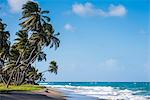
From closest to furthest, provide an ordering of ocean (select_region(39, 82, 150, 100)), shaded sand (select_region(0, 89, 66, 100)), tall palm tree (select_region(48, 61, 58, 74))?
shaded sand (select_region(0, 89, 66, 100)), ocean (select_region(39, 82, 150, 100)), tall palm tree (select_region(48, 61, 58, 74))

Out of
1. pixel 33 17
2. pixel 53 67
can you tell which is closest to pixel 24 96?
pixel 33 17

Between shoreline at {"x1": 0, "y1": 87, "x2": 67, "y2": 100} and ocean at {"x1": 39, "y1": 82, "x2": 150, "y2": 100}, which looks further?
ocean at {"x1": 39, "y1": 82, "x2": 150, "y2": 100}

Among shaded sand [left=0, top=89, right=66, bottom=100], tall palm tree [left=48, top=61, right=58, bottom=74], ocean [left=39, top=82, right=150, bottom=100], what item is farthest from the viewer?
tall palm tree [left=48, top=61, right=58, bottom=74]

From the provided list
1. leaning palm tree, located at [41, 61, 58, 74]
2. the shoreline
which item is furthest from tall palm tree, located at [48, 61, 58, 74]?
the shoreline

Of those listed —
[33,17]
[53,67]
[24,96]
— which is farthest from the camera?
[53,67]

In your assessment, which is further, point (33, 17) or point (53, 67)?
point (53, 67)

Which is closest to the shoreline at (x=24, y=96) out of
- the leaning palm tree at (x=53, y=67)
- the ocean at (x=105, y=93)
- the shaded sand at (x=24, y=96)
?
the shaded sand at (x=24, y=96)

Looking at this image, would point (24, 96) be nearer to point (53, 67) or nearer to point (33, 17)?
point (33, 17)

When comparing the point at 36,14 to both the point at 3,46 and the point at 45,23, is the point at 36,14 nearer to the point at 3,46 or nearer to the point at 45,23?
the point at 45,23

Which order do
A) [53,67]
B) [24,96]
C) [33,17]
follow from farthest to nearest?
[53,67]
[33,17]
[24,96]

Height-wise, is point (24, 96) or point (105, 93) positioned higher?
point (105, 93)

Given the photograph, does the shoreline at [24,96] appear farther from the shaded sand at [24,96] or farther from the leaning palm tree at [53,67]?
the leaning palm tree at [53,67]

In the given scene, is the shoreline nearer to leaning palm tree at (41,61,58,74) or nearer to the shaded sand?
the shaded sand

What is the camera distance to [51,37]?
1638 inches
